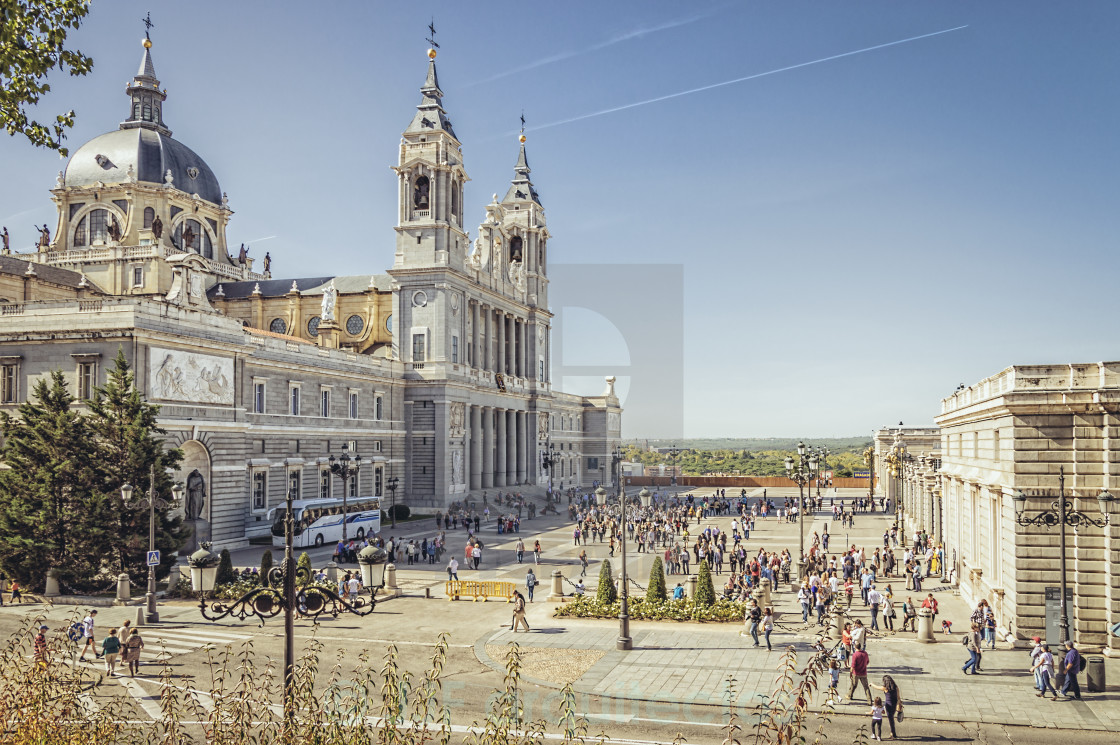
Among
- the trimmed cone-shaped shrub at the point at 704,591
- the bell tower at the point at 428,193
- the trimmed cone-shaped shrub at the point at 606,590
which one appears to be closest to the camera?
the trimmed cone-shaped shrub at the point at 704,591

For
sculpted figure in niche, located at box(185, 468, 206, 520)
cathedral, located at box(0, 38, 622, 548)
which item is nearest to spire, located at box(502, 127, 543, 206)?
cathedral, located at box(0, 38, 622, 548)

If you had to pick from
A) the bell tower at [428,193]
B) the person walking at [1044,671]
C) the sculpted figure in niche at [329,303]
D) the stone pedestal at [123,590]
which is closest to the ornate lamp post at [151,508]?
the stone pedestal at [123,590]

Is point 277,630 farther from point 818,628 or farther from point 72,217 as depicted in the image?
point 72,217

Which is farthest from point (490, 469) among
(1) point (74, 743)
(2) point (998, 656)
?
(1) point (74, 743)

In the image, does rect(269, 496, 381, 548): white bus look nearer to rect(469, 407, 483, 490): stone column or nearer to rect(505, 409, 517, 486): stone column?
rect(469, 407, 483, 490): stone column

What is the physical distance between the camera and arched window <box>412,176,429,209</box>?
237 feet

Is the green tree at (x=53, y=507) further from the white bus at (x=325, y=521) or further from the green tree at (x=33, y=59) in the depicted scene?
the green tree at (x=33, y=59)

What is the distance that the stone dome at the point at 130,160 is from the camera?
77625 mm

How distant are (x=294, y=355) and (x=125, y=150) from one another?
35.8m

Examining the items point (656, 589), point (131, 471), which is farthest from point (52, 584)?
point (656, 589)

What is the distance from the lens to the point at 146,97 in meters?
81.2

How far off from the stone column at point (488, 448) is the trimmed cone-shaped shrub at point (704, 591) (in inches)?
1998

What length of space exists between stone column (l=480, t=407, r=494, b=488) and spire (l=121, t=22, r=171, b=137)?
125 feet

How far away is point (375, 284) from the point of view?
270 feet
